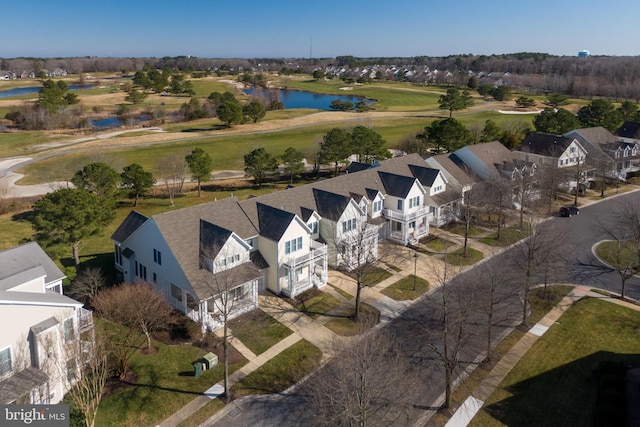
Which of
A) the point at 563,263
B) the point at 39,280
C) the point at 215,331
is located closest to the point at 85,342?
the point at 39,280

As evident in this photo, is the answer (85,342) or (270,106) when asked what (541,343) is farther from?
(270,106)

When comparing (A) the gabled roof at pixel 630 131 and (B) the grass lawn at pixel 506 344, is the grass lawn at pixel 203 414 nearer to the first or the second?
(B) the grass lawn at pixel 506 344

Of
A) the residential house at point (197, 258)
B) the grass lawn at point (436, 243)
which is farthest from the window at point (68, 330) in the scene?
the grass lawn at point (436, 243)

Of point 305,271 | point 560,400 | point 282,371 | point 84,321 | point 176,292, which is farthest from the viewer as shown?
point 305,271

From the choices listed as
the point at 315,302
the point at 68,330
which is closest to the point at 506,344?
the point at 315,302

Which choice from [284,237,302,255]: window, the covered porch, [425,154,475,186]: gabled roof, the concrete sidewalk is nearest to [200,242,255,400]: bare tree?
the covered porch

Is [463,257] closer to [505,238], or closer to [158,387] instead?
[505,238]
